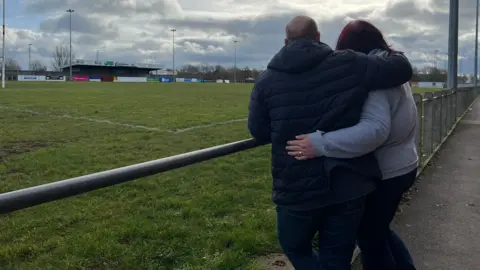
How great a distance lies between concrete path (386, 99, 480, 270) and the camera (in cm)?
397

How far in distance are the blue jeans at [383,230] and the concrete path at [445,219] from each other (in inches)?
32.6

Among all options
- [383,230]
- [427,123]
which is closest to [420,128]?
[427,123]

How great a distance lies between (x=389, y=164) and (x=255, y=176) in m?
4.62

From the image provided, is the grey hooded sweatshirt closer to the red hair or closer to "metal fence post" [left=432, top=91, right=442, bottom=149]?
the red hair

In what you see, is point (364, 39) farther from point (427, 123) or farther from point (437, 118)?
point (437, 118)

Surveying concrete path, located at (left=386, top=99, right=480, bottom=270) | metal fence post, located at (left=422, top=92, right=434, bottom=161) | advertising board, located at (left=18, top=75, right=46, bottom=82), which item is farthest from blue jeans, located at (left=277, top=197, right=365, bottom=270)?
advertising board, located at (left=18, top=75, right=46, bottom=82)

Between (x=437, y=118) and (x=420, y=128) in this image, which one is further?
(x=437, y=118)

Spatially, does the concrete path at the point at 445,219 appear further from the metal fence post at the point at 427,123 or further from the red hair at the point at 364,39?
the red hair at the point at 364,39

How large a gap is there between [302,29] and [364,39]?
1.32ft

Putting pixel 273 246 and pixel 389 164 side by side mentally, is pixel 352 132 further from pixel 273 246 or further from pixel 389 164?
pixel 273 246

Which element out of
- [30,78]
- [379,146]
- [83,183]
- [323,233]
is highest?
[30,78]

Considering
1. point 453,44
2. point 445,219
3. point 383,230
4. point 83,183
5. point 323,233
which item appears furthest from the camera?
point 453,44

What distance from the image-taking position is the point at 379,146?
96.1 inches

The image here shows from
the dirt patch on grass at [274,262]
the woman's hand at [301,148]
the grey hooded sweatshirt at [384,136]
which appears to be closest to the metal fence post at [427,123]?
the dirt patch on grass at [274,262]
